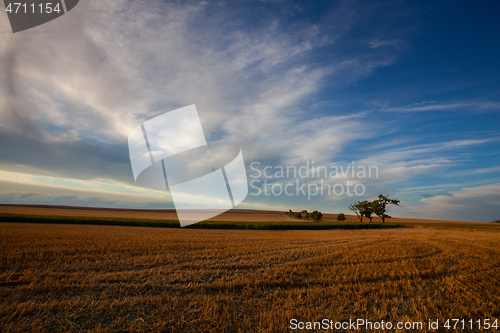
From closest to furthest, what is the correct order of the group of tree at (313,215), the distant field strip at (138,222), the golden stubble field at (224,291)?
1. the golden stubble field at (224,291)
2. the distant field strip at (138,222)
3. the group of tree at (313,215)

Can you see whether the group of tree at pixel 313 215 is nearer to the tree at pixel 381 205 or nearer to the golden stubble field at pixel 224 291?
the tree at pixel 381 205

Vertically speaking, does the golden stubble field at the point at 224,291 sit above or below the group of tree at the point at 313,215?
above

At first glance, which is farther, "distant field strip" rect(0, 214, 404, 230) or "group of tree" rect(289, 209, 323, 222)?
"group of tree" rect(289, 209, 323, 222)

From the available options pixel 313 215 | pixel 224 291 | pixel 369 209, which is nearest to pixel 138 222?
pixel 224 291

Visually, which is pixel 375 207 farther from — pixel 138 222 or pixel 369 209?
pixel 138 222

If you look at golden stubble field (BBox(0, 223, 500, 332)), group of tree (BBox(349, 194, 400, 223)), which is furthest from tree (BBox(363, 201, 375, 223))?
golden stubble field (BBox(0, 223, 500, 332))

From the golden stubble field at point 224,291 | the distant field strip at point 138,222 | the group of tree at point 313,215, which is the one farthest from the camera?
the group of tree at point 313,215

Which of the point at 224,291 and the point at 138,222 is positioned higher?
the point at 224,291

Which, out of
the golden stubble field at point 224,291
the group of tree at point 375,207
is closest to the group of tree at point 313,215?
the group of tree at point 375,207

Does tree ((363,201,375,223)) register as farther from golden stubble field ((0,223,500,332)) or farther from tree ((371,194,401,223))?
golden stubble field ((0,223,500,332))

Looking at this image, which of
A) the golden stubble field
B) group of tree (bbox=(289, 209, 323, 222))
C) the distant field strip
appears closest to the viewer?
the golden stubble field

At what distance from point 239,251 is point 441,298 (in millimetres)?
10346

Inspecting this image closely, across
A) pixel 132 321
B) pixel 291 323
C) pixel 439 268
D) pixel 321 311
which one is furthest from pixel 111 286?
pixel 439 268

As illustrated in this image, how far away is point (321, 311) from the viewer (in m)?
6.07
